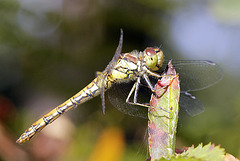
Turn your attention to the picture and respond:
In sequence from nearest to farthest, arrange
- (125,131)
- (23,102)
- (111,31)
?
(125,131)
(111,31)
(23,102)

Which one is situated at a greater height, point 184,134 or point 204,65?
point 204,65

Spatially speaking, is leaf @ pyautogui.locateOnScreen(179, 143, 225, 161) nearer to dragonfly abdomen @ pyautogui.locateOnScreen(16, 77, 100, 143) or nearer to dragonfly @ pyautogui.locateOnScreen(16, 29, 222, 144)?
dragonfly @ pyautogui.locateOnScreen(16, 29, 222, 144)

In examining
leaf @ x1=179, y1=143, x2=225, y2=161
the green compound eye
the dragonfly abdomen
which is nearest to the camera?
leaf @ x1=179, y1=143, x2=225, y2=161

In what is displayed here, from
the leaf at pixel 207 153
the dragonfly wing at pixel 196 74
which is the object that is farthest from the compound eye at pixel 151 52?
the leaf at pixel 207 153

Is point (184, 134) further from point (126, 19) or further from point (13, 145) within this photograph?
point (126, 19)

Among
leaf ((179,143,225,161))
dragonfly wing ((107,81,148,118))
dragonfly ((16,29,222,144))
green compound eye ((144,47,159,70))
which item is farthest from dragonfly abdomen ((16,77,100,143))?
leaf ((179,143,225,161))

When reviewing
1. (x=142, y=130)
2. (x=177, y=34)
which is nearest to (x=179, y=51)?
(x=177, y=34)

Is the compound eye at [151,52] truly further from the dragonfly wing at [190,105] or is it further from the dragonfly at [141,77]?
the dragonfly wing at [190,105]
